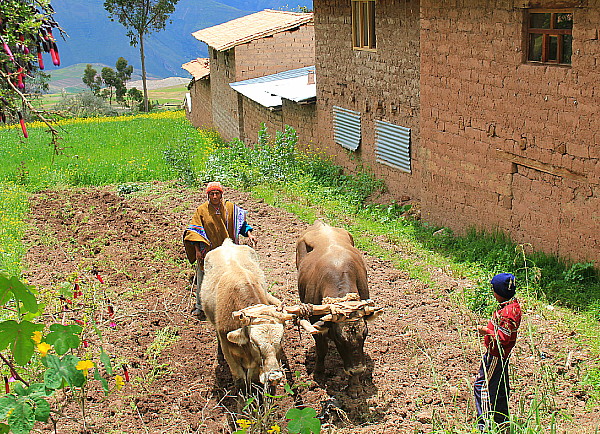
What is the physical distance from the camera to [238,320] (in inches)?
240

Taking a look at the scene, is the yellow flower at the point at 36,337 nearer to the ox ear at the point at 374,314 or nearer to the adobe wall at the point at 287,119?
the ox ear at the point at 374,314

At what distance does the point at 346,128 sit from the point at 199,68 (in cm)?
1879

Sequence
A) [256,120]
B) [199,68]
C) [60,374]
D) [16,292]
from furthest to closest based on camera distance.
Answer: [199,68]
[256,120]
[60,374]
[16,292]

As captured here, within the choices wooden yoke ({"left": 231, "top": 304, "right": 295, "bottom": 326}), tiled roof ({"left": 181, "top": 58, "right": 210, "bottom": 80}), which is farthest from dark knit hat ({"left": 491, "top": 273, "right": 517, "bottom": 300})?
tiled roof ({"left": 181, "top": 58, "right": 210, "bottom": 80})

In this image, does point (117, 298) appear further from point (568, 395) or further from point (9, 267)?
point (568, 395)

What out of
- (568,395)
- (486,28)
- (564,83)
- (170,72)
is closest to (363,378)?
(568,395)

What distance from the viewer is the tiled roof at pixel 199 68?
3007 cm

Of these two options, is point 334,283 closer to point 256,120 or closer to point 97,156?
point 256,120

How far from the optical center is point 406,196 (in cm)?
1315

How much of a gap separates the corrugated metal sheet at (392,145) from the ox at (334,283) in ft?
16.3

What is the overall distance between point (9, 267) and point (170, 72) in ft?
642

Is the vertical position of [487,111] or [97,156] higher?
[487,111]

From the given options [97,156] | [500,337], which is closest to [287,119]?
[97,156]

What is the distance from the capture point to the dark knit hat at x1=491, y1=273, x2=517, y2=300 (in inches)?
209
